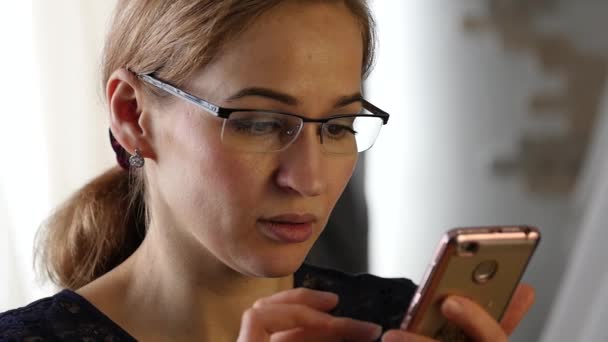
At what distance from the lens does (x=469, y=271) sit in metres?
0.64

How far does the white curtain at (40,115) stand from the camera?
1.51 metres

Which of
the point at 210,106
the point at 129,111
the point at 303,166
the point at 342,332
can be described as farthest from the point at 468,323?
the point at 129,111

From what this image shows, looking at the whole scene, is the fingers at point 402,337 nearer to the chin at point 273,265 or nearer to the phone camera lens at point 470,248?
the phone camera lens at point 470,248

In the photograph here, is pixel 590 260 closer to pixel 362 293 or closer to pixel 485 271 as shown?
pixel 362 293

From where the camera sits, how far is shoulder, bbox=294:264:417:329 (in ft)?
3.67

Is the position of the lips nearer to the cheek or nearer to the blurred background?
the cheek

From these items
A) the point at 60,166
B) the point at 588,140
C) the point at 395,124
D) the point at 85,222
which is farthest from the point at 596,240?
the point at 60,166

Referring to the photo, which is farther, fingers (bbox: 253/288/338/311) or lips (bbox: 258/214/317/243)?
lips (bbox: 258/214/317/243)

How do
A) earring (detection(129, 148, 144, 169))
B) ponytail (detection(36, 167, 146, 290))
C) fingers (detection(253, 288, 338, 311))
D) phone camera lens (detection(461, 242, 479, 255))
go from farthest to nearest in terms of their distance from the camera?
ponytail (detection(36, 167, 146, 290)) → earring (detection(129, 148, 144, 169)) → fingers (detection(253, 288, 338, 311)) → phone camera lens (detection(461, 242, 479, 255))

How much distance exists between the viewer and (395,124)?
1.45 meters

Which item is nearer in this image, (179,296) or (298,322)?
(298,322)

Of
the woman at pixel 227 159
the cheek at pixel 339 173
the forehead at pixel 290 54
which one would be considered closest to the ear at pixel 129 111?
the woman at pixel 227 159

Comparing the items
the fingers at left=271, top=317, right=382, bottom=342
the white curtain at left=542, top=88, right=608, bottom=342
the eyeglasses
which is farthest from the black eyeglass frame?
the white curtain at left=542, top=88, right=608, bottom=342

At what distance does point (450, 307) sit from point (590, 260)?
1.86ft
